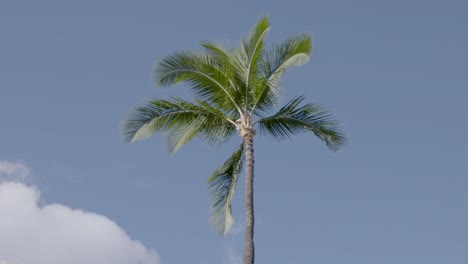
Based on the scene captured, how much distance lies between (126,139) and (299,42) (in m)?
4.79

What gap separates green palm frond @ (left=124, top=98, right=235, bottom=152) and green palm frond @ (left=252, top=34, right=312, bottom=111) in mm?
1004

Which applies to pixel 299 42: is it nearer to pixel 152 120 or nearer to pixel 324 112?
pixel 324 112

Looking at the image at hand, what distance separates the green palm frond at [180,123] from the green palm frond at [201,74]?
1.28ft

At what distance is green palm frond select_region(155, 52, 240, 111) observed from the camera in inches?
714

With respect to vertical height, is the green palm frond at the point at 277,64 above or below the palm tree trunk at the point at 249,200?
above

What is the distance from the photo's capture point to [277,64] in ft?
59.9

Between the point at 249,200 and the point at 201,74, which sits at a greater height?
the point at 201,74

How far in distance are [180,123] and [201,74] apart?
1358mm

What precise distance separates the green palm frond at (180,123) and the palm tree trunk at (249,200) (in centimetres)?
94

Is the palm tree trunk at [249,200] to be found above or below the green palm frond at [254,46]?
below

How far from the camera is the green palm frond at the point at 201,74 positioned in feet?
59.5

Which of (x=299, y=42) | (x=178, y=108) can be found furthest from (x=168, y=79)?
(x=299, y=42)

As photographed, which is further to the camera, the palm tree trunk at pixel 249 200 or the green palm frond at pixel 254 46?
the green palm frond at pixel 254 46

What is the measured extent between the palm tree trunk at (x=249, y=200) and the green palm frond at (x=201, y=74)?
3.60 feet
